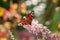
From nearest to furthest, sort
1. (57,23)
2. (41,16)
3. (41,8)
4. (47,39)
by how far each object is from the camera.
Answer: (47,39) < (57,23) < (41,16) < (41,8)

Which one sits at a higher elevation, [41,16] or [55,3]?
[55,3]

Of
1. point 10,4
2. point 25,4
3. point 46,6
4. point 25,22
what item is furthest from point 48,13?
point 25,22

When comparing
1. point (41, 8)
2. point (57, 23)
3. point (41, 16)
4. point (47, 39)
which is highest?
point (41, 8)

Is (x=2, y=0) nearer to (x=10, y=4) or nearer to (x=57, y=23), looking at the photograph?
(x=10, y=4)

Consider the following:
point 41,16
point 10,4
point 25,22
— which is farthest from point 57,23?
point 25,22

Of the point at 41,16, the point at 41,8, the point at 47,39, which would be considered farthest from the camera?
the point at 41,8

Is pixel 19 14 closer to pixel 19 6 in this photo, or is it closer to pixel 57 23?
pixel 19 6

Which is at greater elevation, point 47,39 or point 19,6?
point 19,6

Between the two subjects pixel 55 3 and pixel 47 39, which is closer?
pixel 47 39

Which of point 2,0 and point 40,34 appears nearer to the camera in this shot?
point 40,34
